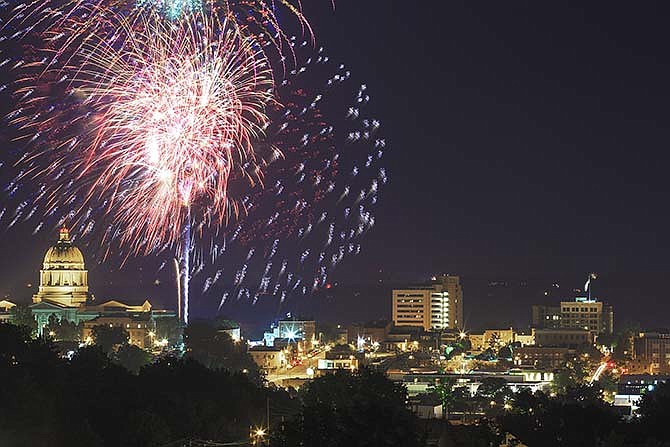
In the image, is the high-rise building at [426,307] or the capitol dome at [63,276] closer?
the capitol dome at [63,276]

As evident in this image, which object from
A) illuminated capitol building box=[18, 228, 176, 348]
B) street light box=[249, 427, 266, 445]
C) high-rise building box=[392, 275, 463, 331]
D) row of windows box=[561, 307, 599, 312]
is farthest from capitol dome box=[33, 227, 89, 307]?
street light box=[249, 427, 266, 445]

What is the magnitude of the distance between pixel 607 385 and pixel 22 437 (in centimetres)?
4305

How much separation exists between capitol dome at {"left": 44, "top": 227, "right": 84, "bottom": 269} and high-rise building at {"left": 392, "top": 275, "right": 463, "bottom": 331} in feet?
143

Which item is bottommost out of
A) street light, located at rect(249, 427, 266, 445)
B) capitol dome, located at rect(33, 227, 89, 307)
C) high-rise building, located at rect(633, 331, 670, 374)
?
street light, located at rect(249, 427, 266, 445)

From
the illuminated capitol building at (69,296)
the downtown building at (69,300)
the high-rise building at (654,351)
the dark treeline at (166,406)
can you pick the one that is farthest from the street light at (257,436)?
the illuminated capitol building at (69,296)

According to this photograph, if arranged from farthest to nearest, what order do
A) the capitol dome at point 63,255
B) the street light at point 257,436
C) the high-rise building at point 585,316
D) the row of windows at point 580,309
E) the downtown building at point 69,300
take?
the row of windows at point 580,309, the high-rise building at point 585,316, the capitol dome at point 63,255, the downtown building at point 69,300, the street light at point 257,436

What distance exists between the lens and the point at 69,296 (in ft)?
344

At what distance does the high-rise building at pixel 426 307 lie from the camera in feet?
468

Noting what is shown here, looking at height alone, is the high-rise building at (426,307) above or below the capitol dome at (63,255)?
below

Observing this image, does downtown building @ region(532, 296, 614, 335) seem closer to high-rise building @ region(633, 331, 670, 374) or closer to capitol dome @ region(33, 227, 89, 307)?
high-rise building @ region(633, 331, 670, 374)

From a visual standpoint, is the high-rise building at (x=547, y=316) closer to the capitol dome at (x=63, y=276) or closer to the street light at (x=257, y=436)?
the capitol dome at (x=63, y=276)

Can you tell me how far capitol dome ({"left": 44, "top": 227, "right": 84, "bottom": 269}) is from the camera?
104 metres

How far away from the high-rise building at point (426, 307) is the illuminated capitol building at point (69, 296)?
1554 inches

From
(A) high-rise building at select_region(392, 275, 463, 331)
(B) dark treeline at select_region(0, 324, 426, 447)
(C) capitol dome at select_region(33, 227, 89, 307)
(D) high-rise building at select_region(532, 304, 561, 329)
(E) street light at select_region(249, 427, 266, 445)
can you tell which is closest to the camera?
(B) dark treeline at select_region(0, 324, 426, 447)
